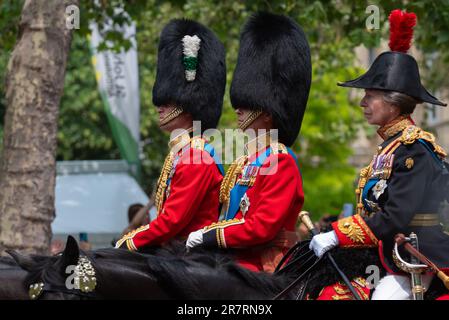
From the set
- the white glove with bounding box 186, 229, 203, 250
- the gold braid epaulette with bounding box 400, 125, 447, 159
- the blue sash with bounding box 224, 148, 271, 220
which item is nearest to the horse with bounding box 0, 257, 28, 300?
the white glove with bounding box 186, 229, 203, 250

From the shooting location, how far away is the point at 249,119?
666 centimetres

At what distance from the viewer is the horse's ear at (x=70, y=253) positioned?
5.38 meters

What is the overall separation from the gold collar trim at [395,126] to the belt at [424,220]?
1.68ft

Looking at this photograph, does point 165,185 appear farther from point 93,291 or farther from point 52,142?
point 52,142

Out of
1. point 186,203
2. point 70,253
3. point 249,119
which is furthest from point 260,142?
point 70,253

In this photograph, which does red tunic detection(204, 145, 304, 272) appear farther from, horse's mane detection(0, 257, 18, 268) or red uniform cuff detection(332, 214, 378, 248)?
horse's mane detection(0, 257, 18, 268)

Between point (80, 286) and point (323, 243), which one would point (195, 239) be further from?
point (80, 286)

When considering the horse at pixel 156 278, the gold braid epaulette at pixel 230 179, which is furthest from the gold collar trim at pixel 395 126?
the gold braid epaulette at pixel 230 179

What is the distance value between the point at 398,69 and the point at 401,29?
0.80ft

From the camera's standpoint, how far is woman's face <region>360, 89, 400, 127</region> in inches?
240

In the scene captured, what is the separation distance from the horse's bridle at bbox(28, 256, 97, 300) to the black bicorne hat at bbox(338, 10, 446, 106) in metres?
1.90

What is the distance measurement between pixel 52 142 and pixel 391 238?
5.35 m
